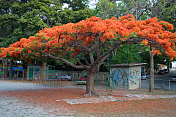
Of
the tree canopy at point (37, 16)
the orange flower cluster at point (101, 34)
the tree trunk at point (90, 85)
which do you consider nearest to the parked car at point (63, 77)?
the tree canopy at point (37, 16)

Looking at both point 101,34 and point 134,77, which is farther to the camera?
point 134,77

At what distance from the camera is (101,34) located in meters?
9.52

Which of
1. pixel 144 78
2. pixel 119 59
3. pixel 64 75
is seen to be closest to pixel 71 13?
pixel 64 75

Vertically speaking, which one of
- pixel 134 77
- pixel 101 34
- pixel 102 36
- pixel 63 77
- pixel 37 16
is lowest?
pixel 63 77

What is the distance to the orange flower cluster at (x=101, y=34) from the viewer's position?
905 centimetres

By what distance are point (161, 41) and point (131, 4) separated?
8.72 meters

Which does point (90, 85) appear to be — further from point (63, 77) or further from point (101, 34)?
point (63, 77)

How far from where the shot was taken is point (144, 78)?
3238cm

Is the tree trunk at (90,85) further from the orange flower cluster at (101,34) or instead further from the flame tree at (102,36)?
the orange flower cluster at (101,34)

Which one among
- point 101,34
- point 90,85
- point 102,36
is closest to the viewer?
point 102,36

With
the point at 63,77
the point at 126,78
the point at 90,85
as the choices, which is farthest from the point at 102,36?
the point at 63,77

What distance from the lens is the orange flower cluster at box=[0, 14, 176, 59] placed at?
9.05 metres

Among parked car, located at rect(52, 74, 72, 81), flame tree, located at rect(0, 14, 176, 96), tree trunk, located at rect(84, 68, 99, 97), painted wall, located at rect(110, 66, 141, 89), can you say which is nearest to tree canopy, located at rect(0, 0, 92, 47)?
parked car, located at rect(52, 74, 72, 81)

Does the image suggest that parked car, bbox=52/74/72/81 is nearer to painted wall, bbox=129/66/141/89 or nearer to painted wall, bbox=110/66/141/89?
painted wall, bbox=110/66/141/89
